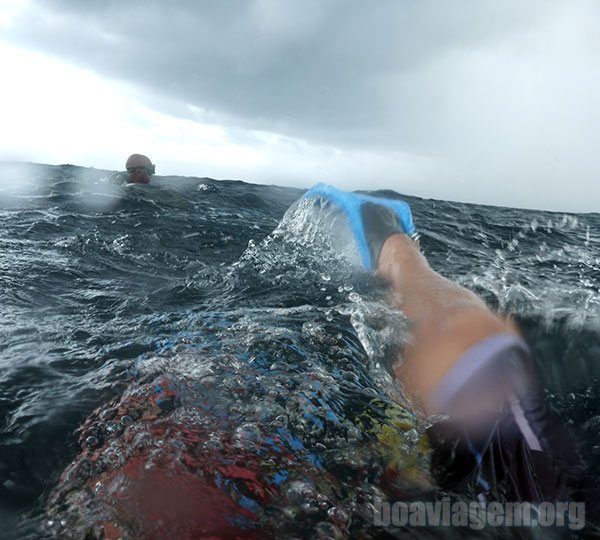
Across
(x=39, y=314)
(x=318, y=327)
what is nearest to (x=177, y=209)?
(x=39, y=314)

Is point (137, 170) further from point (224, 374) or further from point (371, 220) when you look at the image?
point (224, 374)

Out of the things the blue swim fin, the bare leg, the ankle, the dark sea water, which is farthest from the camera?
the blue swim fin

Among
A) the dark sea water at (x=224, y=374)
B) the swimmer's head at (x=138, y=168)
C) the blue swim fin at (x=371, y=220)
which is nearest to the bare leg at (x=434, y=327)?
the dark sea water at (x=224, y=374)

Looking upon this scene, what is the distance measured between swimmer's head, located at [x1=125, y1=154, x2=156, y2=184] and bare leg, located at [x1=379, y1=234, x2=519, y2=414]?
7.03 m

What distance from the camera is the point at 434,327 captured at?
1.96 meters

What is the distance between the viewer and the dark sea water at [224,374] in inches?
46.7

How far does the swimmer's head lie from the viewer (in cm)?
809

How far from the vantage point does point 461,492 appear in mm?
1279

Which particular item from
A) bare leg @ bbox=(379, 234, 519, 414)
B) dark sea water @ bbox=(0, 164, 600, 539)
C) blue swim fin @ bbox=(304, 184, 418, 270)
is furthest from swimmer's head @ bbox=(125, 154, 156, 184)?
bare leg @ bbox=(379, 234, 519, 414)

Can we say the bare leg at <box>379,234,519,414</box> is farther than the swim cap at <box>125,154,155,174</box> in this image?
No

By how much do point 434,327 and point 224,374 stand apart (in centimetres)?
106

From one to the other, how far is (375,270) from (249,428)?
2.31 metres

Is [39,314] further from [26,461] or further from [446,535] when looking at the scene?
[446,535]

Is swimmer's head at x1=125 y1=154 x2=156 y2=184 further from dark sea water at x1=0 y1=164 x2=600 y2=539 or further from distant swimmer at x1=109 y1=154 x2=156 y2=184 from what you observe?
dark sea water at x1=0 y1=164 x2=600 y2=539
